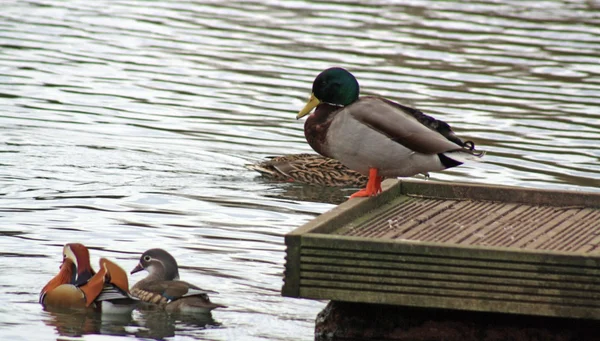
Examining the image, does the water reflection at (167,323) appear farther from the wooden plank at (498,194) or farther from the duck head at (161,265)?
the wooden plank at (498,194)

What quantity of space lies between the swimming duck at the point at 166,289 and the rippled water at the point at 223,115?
0.12 metres

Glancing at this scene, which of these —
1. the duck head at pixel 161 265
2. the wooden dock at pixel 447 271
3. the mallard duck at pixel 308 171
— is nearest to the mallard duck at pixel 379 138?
the wooden dock at pixel 447 271

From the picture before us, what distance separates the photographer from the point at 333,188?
1270cm

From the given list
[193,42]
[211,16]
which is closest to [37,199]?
[193,42]

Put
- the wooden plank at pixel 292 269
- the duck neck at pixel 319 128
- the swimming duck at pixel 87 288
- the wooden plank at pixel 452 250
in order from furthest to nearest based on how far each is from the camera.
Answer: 1. the duck neck at pixel 319 128
2. the swimming duck at pixel 87 288
3. the wooden plank at pixel 292 269
4. the wooden plank at pixel 452 250

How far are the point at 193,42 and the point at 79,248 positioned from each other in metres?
13.4

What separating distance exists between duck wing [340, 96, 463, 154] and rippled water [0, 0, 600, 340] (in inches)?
47.1

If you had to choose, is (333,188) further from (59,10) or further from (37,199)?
(59,10)

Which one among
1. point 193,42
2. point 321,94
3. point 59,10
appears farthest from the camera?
point 59,10

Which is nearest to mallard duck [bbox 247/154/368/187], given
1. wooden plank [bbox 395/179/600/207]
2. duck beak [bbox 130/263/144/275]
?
wooden plank [bbox 395/179/600/207]

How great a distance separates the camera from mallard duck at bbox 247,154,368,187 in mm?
12484

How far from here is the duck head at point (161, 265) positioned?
8.20m

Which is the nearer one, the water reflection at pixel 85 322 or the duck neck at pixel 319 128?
the water reflection at pixel 85 322

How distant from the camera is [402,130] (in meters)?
8.26
